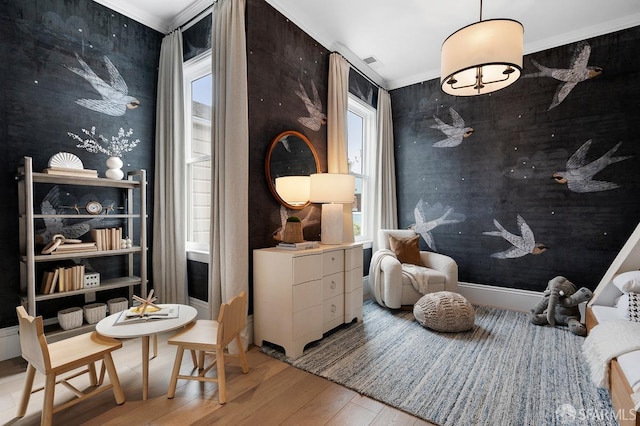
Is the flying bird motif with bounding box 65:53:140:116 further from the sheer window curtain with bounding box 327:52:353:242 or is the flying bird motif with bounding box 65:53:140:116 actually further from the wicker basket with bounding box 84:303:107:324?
the sheer window curtain with bounding box 327:52:353:242

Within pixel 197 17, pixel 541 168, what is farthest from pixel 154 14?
pixel 541 168

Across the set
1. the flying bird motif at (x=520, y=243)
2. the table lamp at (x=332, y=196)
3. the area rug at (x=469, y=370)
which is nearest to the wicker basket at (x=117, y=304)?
the area rug at (x=469, y=370)

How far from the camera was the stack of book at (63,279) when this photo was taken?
2.32m

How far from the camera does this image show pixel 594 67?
3.16 m

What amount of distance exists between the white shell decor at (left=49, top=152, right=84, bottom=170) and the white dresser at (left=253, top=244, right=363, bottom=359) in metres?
1.60

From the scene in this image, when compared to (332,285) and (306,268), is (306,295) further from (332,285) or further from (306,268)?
(332,285)

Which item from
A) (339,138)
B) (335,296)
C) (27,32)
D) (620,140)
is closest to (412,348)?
(335,296)

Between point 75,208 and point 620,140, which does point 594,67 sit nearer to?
point 620,140

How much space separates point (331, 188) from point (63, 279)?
2.28 m

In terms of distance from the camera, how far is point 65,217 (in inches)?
92.8

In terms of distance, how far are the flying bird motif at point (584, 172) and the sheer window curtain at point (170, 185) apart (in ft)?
13.1

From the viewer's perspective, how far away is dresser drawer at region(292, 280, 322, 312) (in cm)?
235

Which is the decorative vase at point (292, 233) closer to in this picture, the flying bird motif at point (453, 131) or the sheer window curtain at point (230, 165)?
the sheer window curtain at point (230, 165)

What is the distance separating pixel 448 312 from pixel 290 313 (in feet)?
4.87
